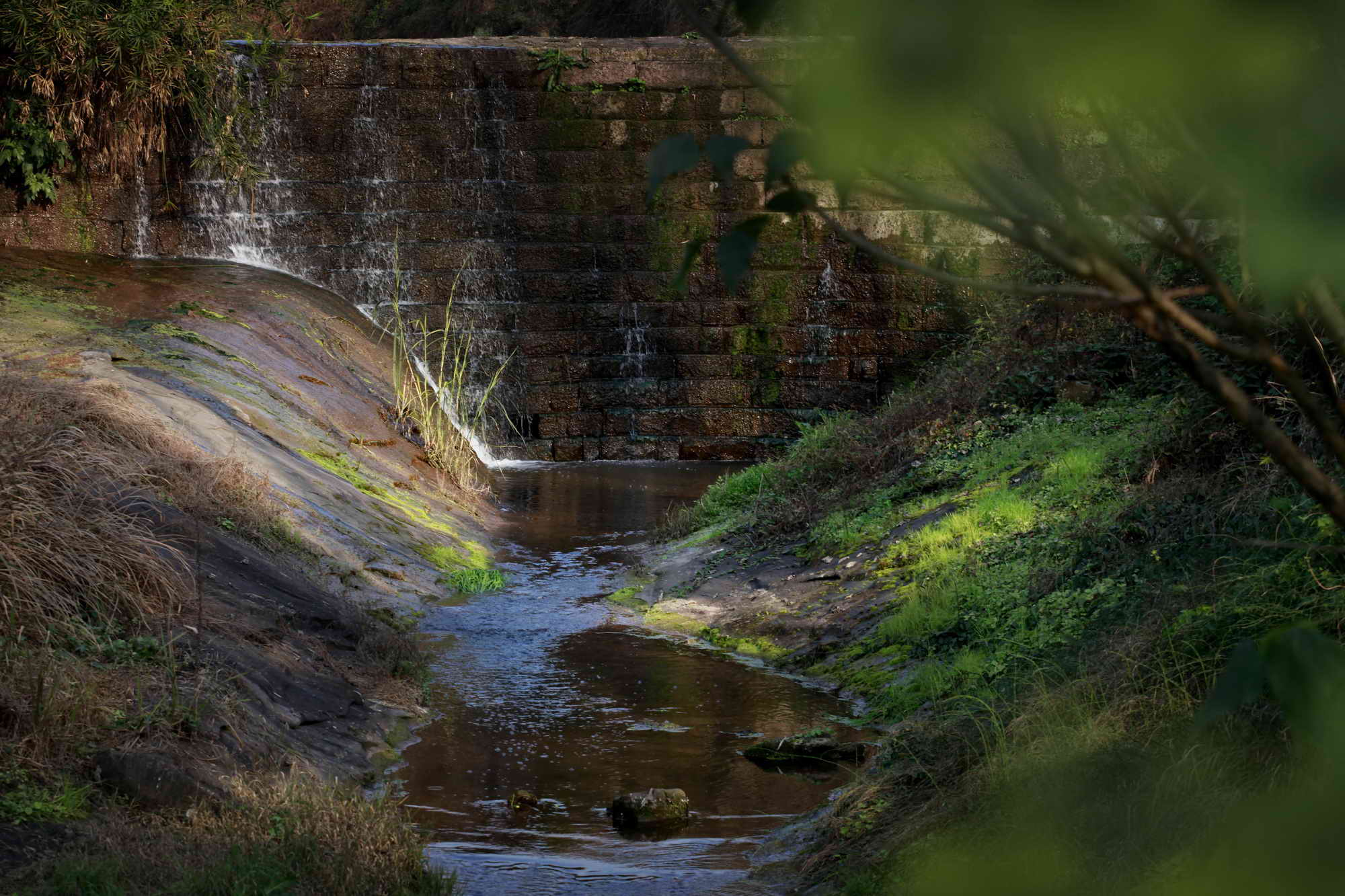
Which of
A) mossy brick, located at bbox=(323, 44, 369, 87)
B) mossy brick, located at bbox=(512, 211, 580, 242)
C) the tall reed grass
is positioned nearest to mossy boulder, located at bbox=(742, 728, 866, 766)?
the tall reed grass

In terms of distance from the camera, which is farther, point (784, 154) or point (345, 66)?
point (345, 66)

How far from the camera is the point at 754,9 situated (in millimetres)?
1396

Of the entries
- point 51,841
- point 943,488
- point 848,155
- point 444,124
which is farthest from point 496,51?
point 848,155

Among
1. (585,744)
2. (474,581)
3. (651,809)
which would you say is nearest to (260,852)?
(651,809)

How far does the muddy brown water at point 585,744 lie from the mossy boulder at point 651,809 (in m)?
0.06

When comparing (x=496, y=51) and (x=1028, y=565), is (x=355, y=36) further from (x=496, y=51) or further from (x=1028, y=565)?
(x=1028, y=565)

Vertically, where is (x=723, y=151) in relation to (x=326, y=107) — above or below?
below

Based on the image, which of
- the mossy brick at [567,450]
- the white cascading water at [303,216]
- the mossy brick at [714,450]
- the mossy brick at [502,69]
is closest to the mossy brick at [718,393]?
the mossy brick at [714,450]

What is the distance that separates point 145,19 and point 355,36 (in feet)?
54.0

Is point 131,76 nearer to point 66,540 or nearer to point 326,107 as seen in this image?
point 326,107

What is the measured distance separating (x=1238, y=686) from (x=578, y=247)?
16.4 metres

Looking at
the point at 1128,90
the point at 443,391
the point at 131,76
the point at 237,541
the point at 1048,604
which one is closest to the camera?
the point at 1128,90

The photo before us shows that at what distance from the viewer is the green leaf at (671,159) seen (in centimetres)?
130

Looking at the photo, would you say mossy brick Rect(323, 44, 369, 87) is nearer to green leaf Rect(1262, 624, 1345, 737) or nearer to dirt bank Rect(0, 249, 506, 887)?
dirt bank Rect(0, 249, 506, 887)
